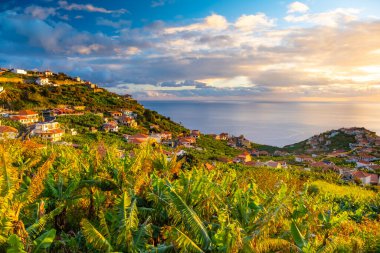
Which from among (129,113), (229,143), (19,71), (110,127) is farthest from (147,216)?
(19,71)

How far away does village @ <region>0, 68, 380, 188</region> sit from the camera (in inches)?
1713

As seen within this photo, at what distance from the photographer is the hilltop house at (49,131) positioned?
46438mm

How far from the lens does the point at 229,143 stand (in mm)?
82250

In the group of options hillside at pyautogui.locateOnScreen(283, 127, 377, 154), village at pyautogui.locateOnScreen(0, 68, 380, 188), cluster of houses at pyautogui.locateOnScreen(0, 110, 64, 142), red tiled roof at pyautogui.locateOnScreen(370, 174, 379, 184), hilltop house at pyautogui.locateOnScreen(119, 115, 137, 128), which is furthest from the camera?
hillside at pyautogui.locateOnScreen(283, 127, 377, 154)

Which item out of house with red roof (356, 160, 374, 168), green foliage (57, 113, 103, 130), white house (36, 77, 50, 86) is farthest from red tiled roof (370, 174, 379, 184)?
white house (36, 77, 50, 86)

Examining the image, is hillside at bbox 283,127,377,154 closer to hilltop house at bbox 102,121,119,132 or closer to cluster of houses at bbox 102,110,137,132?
cluster of houses at bbox 102,110,137,132

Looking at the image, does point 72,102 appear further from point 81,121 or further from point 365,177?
point 365,177

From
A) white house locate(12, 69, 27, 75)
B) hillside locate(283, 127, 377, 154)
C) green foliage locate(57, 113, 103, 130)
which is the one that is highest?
white house locate(12, 69, 27, 75)

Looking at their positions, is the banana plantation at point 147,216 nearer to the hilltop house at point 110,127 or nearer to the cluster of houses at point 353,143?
the hilltop house at point 110,127

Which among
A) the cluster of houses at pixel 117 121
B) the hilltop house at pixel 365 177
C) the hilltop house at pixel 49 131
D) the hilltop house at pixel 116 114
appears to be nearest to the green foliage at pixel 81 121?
the cluster of houses at pixel 117 121

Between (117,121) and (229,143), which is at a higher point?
(117,121)

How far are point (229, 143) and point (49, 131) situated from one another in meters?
46.3

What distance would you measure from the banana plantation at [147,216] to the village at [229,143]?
23.5 m

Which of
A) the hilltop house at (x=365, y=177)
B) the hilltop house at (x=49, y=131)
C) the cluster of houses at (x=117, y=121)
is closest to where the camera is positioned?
the hilltop house at (x=365, y=177)
